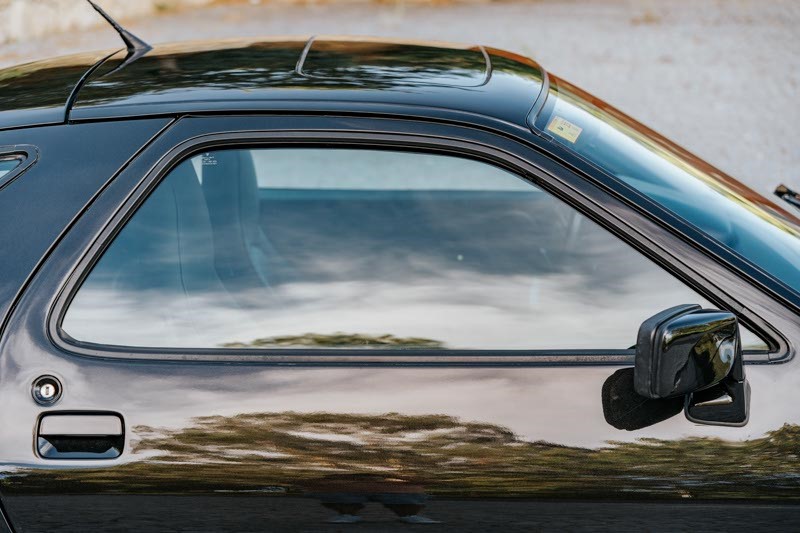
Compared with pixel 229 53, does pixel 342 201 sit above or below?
below

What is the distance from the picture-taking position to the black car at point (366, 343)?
1955 mm

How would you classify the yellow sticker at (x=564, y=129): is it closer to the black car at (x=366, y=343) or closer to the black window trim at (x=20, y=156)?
the black car at (x=366, y=343)

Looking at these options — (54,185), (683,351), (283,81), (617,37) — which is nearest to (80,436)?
(54,185)

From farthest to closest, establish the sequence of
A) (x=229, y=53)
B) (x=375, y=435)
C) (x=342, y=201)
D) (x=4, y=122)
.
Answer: (x=342, y=201), (x=229, y=53), (x=4, y=122), (x=375, y=435)

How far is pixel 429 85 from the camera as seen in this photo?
230cm

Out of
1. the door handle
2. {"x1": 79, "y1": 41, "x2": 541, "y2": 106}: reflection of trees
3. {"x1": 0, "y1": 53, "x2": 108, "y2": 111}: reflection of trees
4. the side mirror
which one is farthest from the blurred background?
the door handle

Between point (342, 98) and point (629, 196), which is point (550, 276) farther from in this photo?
point (342, 98)

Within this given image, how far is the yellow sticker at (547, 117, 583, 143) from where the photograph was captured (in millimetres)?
2223

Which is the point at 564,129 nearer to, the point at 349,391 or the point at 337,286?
the point at 337,286

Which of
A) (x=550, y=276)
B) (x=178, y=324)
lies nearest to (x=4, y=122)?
(x=178, y=324)

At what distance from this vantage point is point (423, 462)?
1.96 m

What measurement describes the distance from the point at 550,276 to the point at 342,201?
1.08 m

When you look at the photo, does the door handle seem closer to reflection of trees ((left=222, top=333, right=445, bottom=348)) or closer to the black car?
the black car

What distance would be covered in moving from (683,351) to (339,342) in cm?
72
